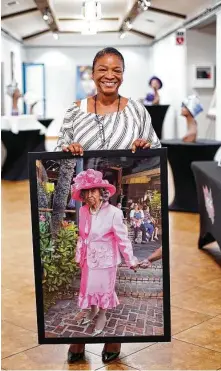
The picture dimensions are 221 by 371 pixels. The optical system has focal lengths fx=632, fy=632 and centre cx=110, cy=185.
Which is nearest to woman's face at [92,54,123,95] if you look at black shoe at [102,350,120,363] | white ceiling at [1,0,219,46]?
black shoe at [102,350,120,363]

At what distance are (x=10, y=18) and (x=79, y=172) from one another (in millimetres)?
12538

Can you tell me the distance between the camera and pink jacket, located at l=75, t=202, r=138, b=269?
273 cm

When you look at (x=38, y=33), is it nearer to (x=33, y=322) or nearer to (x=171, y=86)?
(x=171, y=86)

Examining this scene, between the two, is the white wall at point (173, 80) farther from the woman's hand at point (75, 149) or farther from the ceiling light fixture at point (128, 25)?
the woman's hand at point (75, 149)

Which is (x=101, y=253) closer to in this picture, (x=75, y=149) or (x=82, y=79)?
(x=75, y=149)

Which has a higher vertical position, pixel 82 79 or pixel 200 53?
pixel 200 53

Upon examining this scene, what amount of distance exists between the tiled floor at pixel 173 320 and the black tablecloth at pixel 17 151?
4143 millimetres

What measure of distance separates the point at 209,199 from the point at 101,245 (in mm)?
2314

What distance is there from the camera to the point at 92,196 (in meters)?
2.73

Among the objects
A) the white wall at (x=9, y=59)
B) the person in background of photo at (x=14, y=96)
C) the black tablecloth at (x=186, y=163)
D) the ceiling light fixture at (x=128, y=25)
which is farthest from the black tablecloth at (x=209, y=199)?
the ceiling light fixture at (x=128, y=25)

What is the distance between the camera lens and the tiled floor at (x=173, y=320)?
3.07 metres

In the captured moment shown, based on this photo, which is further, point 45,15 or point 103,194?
point 45,15

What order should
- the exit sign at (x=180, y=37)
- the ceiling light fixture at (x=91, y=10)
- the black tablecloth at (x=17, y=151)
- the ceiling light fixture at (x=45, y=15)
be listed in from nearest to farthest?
1. the ceiling light fixture at (x=91, y=10)
2. the black tablecloth at (x=17, y=151)
3. the ceiling light fixture at (x=45, y=15)
4. the exit sign at (x=180, y=37)

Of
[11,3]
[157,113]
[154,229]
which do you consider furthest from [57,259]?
[11,3]
